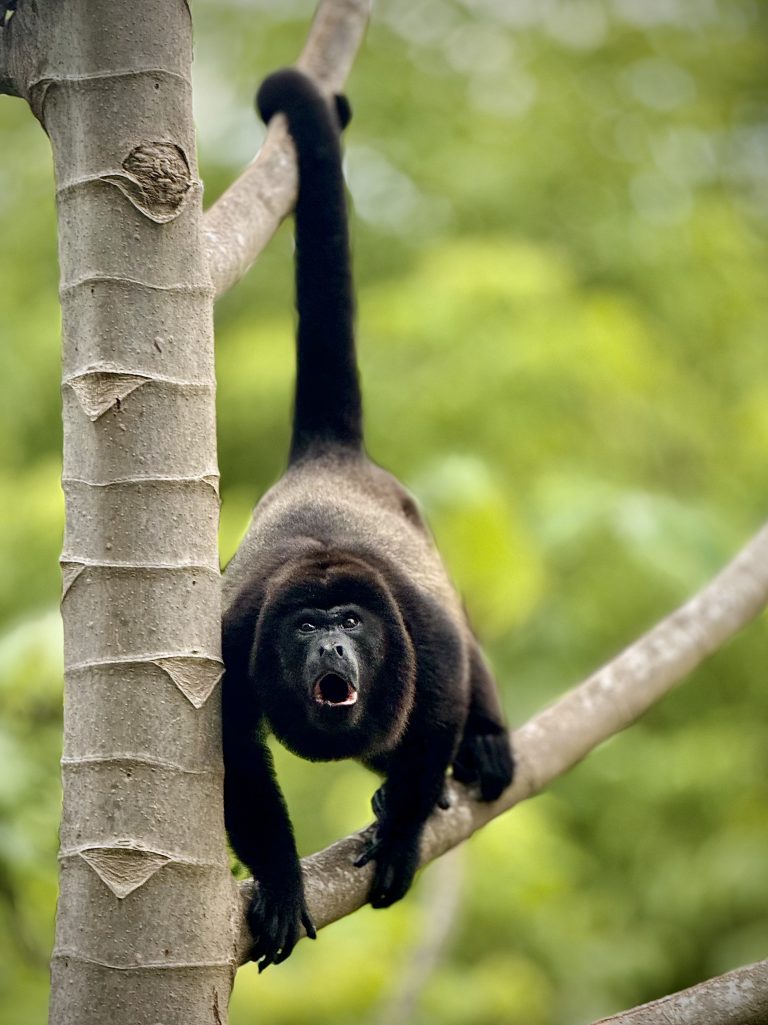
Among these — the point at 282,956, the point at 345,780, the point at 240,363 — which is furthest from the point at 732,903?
the point at 282,956

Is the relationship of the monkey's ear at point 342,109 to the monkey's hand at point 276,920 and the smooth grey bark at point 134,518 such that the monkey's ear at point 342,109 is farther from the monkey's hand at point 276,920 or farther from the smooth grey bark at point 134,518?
the monkey's hand at point 276,920

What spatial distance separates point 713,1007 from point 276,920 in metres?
0.83

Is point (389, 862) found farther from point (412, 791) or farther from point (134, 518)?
point (134, 518)

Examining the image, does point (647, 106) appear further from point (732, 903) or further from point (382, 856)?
point (382, 856)

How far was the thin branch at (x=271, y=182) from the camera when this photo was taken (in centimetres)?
252

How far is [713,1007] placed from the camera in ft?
6.54

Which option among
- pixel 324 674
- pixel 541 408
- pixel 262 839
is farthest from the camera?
pixel 541 408

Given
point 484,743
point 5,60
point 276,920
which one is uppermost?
point 5,60

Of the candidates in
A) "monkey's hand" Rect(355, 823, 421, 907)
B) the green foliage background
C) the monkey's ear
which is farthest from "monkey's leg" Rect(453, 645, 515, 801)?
the monkey's ear

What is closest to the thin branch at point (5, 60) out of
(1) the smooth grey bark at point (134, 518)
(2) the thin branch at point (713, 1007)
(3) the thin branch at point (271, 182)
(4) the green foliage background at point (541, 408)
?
(1) the smooth grey bark at point (134, 518)

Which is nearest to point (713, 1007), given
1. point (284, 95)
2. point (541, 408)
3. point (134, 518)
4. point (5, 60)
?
point (134, 518)

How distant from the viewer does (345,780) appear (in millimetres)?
5754

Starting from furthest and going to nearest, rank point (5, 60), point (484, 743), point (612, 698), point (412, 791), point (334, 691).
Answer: point (484, 743), point (612, 698), point (412, 791), point (334, 691), point (5, 60)

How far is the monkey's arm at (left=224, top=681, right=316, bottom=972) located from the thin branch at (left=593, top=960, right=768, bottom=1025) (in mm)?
671
